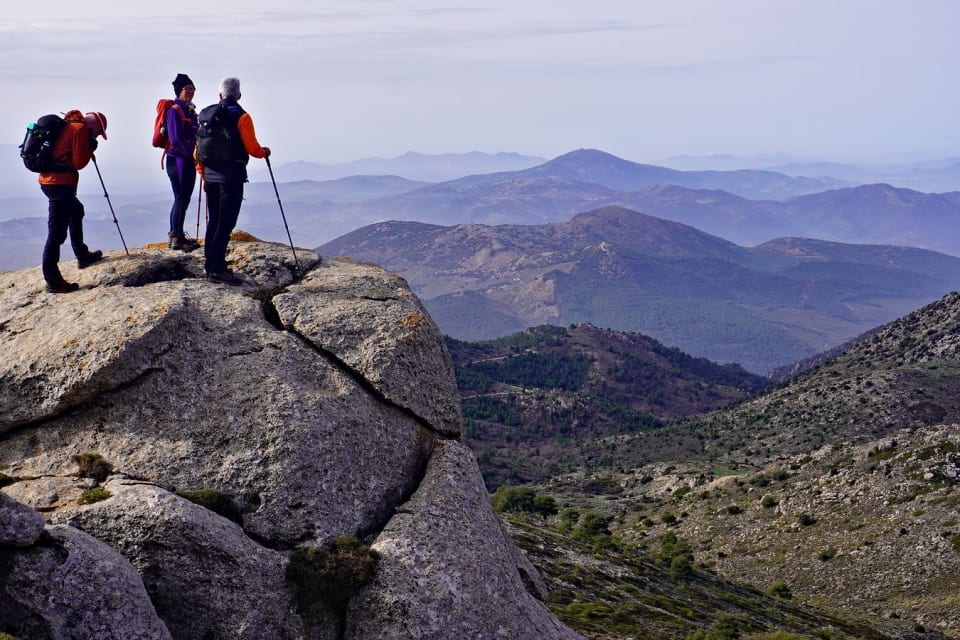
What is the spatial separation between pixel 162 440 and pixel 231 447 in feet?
4.70

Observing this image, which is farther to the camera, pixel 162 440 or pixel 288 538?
pixel 162 440

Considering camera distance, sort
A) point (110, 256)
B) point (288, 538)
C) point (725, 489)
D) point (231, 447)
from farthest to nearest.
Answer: point (725, 489) < point (110, 256) < point (231, 447) < point (288, 538)

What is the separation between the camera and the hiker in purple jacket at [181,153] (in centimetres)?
2172

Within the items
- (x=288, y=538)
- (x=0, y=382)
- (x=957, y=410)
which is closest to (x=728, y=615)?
(x=288, y=538)

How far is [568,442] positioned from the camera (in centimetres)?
17712

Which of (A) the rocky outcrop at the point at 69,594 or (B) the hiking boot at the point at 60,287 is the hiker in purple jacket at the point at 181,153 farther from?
(A) the rocky outcrop at the point at 69,594

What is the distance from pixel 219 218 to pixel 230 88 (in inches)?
123

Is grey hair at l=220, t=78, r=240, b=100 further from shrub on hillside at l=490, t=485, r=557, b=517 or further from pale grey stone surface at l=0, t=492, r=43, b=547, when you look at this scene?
shrub on hillside at l=490, t=485, r=557, b=517

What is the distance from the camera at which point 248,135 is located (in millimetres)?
19312

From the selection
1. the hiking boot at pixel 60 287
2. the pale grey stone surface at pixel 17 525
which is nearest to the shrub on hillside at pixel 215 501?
the pale grey stone surface at pixel 17 525

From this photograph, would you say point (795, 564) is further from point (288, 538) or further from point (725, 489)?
point (288, 538)

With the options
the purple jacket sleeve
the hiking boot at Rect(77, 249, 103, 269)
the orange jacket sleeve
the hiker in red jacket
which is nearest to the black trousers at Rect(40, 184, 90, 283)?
the hiker in red jacket

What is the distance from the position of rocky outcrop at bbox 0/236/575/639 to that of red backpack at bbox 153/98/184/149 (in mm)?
4221

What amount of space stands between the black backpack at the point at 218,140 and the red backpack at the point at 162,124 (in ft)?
9.73
